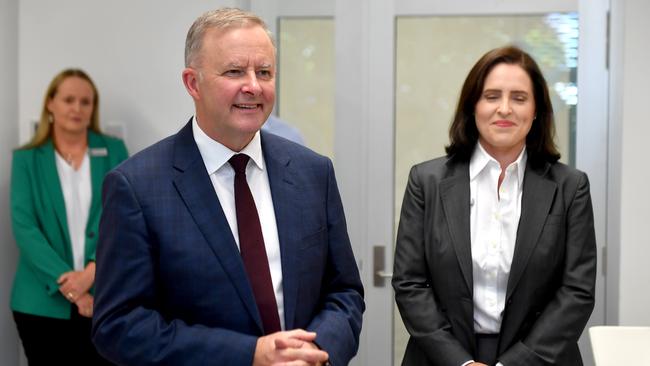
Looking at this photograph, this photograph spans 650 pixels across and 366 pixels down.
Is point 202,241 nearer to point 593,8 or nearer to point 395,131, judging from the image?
point 395,131

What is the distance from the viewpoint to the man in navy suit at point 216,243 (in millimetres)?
1871

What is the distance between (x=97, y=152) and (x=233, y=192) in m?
2.68

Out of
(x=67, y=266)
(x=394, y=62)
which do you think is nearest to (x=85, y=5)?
(x=67, y=266)

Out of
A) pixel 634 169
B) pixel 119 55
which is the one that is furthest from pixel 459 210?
pixel 119 55

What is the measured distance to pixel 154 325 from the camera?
1866 mm

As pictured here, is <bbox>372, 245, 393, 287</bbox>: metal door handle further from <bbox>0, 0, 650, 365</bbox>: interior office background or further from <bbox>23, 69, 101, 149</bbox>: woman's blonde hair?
<bbox>23, 69, 101, 149</bbox>: woman's blonde hair

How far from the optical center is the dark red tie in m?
1.95

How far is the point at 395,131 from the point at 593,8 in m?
1.04

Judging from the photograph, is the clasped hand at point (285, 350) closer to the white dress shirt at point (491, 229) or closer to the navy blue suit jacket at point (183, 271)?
the navy blue suit jacket at point (183, 271)

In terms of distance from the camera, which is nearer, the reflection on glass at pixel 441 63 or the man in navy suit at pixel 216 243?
the man in navy suit at pixel 216 243

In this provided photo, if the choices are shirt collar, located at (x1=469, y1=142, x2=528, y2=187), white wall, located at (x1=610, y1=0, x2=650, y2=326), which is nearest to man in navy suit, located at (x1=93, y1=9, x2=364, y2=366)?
shirt collar, located at (x1=469, y1=142, x2=528, y2=187)

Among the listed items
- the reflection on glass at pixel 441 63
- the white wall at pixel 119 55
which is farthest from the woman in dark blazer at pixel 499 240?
the white wall at pixel 119 55

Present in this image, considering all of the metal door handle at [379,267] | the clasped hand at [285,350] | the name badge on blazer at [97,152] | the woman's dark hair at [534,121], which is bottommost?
the metal door handle at [379,267]

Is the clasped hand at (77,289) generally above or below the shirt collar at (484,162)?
below
